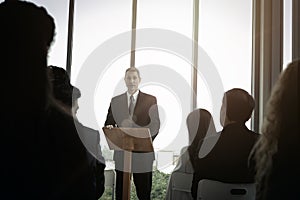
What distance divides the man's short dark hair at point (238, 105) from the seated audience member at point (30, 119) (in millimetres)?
1335

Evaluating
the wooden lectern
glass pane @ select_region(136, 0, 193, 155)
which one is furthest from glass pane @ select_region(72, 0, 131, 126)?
the wooden lectern

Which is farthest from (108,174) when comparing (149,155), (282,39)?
(282,39)

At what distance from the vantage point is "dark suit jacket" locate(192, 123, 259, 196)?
2510mm

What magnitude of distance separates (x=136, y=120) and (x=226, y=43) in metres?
1.98

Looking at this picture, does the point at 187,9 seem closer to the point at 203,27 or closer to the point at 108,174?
the point at 203,27

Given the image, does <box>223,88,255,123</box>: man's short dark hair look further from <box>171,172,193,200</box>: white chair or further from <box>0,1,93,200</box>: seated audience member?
<box>0,1,93,200</box>: seated audience member

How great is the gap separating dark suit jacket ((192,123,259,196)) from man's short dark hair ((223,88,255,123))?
0.21 ft

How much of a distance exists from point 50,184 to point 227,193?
4.29 feet

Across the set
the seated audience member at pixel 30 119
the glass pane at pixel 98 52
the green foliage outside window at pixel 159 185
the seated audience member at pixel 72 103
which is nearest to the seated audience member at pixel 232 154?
the seated audience member at pixel 72 103

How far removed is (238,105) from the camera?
260 centimetres

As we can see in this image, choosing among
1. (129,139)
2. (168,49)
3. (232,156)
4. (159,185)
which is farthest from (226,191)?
(168,49)

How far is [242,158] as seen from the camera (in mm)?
2531

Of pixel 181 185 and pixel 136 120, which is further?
pixel 136 120

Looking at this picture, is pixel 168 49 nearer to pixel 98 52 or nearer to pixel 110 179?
pixel 98 52
